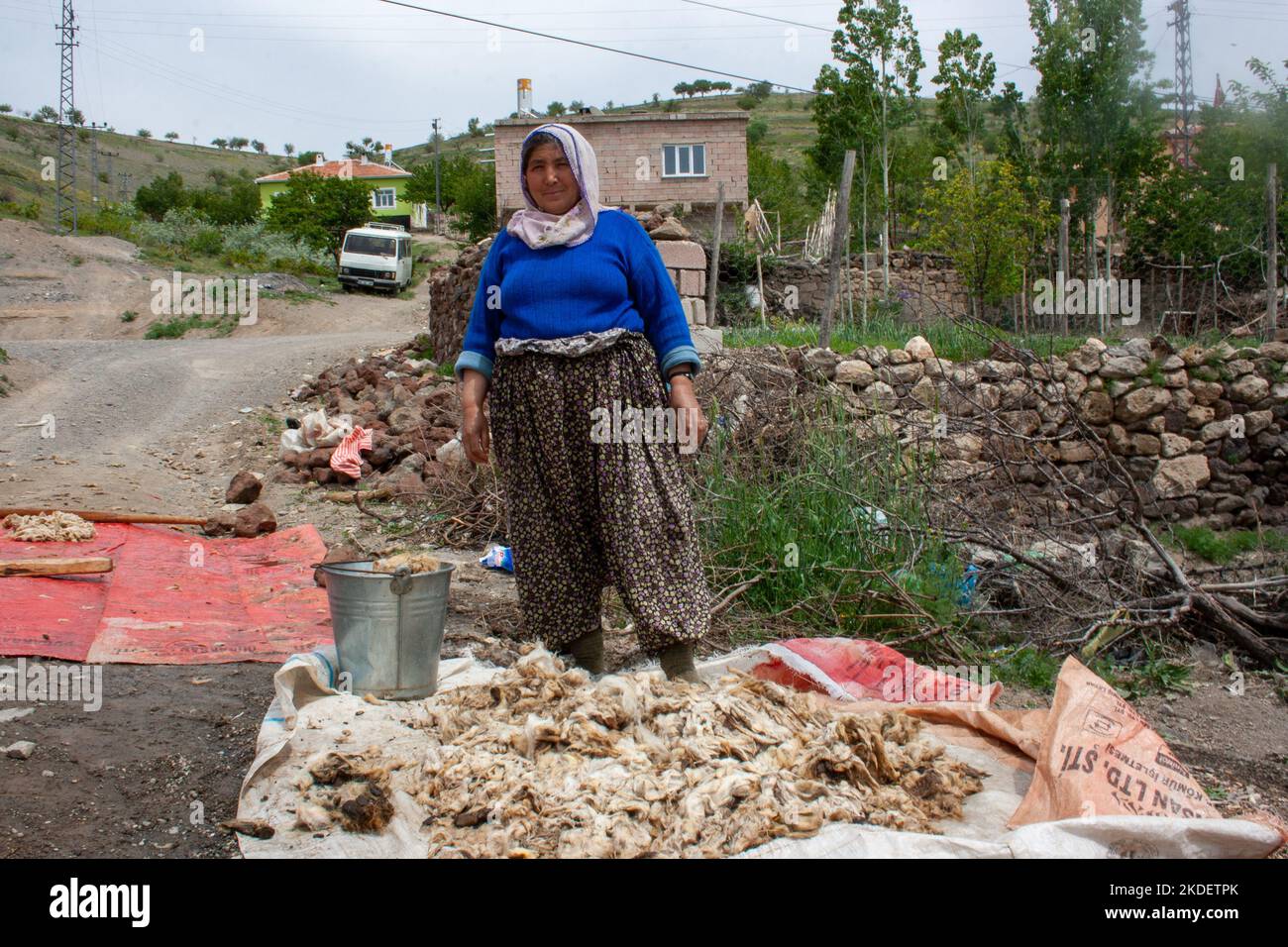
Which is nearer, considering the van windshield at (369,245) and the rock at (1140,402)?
the rock at (1140,402)

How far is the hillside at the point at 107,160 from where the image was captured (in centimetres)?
3846

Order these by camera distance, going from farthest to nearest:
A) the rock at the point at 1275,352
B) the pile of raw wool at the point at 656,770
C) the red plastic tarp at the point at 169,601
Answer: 1. the rock at the point at 1275,352
2. the red plastic tarp at the point at 169,601
3. the pile of raw wool at the point at 656,770

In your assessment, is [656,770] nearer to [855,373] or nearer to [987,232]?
[855,373]

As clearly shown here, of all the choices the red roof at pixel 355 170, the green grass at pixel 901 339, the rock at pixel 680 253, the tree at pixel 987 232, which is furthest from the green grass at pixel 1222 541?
the red roof at pixel 355 170

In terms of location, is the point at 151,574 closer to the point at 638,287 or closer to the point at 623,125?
the point at 638,287

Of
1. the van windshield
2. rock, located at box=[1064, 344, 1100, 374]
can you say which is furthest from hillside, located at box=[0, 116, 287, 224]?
rock, located at box=[1064, 344, 1100, 374]

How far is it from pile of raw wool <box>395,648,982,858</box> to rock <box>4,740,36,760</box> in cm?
98

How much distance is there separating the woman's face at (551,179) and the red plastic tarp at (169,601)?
1936 mm

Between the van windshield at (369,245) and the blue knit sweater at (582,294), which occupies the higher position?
the van windshield at (369,245)

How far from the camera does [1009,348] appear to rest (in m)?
4.47

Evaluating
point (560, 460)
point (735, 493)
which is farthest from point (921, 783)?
point (735, 493)
